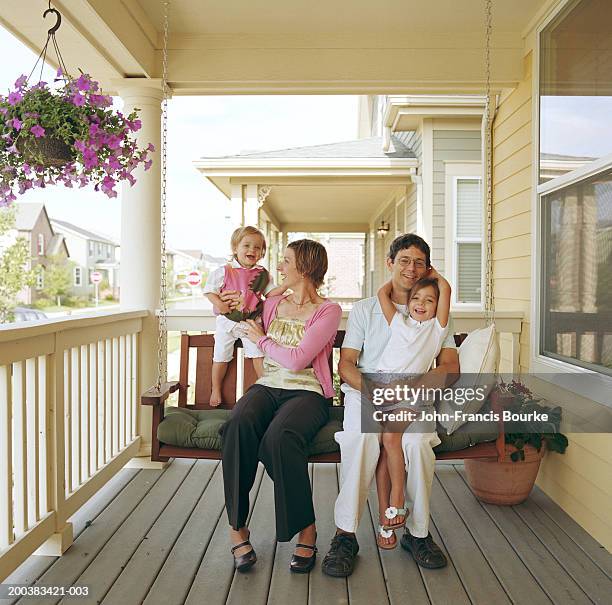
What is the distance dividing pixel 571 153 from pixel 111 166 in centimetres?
217

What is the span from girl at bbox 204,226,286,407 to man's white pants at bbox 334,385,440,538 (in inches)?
33.8

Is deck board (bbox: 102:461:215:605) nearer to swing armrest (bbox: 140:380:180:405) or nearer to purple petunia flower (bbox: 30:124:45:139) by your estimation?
swing armrest (bbox: 140:380:180:405)

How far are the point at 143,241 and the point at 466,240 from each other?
3.55 meters

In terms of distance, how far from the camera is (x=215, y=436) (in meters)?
2.63

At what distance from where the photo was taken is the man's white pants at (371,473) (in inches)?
101

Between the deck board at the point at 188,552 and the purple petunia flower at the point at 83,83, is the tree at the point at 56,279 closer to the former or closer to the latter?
the deck board at the point at 188,552

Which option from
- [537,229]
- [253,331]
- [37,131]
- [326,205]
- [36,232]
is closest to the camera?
[37,131]

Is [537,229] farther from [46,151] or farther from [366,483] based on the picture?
[46,151]

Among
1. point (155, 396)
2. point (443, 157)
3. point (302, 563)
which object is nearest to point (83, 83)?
point (155, 396)

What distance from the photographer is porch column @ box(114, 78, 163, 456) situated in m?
3.97

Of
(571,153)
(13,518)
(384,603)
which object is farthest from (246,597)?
(571,153)

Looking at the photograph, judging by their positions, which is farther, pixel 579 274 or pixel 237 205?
pixel 237 205

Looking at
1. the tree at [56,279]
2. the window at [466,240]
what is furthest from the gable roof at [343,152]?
the tree at [56,279]

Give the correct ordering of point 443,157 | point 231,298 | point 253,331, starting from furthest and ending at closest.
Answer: point 443,157
point 231,298
point 253,331
